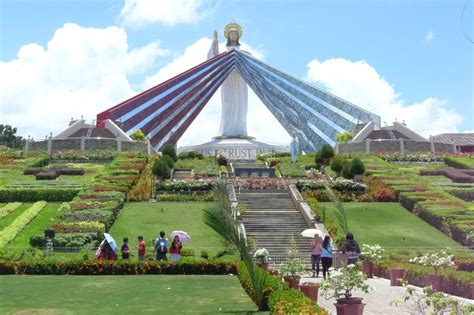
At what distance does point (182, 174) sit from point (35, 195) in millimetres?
8999

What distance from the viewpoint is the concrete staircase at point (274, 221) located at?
1938 cm

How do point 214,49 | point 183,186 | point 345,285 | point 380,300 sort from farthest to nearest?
point 214,49, point 183,186, point 380,300, point 345,285

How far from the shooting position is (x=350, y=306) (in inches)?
297

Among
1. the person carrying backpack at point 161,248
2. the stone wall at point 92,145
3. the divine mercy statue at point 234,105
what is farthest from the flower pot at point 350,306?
the divine mercy statue at point 234,105

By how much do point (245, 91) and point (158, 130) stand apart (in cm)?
901

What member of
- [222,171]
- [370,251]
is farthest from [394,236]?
[222,171]

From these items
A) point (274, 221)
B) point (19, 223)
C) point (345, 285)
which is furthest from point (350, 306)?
point (19, 223)

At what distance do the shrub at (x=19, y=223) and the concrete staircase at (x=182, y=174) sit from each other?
8.52 metres

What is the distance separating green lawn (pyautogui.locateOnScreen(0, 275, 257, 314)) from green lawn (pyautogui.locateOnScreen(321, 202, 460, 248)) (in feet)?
25.1

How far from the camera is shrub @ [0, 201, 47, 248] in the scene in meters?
18.5

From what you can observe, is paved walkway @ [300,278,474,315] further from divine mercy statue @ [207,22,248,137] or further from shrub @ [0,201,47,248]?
divine mercy statue @ [207,22,248,137]

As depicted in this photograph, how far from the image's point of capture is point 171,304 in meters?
9.48

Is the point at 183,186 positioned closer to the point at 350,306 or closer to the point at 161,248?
the point at 161,248

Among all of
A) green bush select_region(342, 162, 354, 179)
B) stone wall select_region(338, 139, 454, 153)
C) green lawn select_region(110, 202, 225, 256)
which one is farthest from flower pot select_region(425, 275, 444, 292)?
stone wall select_region(338, 139, 454, 153)
